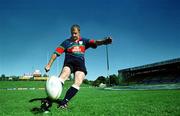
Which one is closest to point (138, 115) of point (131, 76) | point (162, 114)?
point (162, 114)

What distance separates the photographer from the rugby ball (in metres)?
5.33

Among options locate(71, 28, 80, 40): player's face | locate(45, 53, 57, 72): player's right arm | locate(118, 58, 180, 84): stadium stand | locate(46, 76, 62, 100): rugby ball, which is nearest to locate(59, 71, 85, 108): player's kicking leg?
locate(46, 76, 62, 100): rugby ball

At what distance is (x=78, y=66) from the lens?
6.43 meters

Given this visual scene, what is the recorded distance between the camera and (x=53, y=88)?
5.38 metres

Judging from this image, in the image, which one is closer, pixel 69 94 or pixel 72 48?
pixel 69 94

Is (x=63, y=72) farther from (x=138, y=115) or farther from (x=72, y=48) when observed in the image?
(x=138, y=115)

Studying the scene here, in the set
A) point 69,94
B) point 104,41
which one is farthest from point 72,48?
point 69,94

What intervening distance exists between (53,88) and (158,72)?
6953cm

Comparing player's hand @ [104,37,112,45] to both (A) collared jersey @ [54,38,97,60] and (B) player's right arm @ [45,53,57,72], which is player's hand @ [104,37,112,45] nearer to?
(A) collared jersey @ [54,38,97,60]

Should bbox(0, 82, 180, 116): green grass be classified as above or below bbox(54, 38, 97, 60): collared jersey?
below

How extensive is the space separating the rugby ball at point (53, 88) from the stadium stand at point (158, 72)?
5532 cm

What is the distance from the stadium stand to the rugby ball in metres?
55.3

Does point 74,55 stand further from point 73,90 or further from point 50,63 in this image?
point 73,90

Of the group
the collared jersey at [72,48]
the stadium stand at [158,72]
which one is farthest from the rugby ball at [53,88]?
the stadium stand at [158,72]
